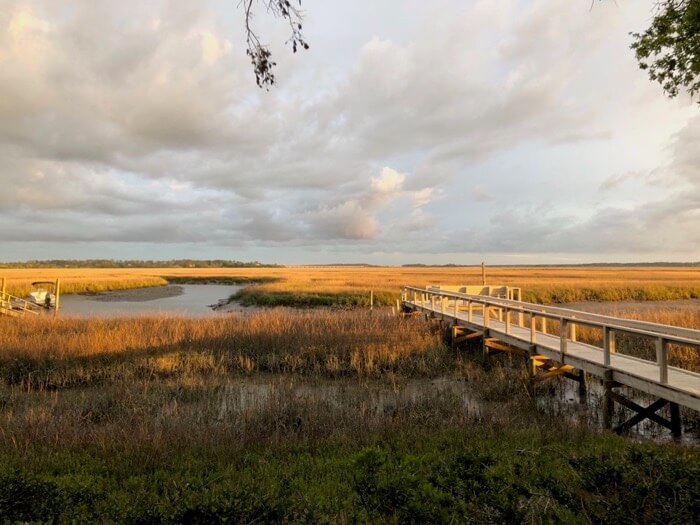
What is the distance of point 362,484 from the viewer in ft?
15.0

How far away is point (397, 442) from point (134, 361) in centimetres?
970

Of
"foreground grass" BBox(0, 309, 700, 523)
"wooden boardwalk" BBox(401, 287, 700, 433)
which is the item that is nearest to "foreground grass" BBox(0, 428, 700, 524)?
"foreground grass" BBox(0, 309, 700, 523)

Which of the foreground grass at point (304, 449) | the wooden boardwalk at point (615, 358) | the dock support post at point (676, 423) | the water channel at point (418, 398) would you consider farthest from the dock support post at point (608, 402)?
the foreground grass at point (304, 449)

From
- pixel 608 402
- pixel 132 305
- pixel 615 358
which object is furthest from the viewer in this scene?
pixel 132 305

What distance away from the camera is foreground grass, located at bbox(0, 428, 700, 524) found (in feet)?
12.6

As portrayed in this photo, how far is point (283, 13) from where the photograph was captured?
14.1 ft

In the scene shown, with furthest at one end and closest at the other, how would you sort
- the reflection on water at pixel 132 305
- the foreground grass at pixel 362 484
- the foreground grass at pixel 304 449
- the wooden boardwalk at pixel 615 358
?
the reflection on water at pixel 132 305
the wooden boardwalk at pixel 615 358
the foreground grass at pixel 304 449
the foreground grass at pixel 362 484

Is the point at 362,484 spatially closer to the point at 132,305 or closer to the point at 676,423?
the point at 676,423

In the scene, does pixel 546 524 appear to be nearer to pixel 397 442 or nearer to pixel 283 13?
pixel 397 442

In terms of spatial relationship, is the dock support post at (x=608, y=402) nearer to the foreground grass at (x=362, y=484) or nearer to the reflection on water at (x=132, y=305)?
the foreground grass at (x=362, y=484)

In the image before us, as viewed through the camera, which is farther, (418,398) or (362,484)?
(418,398)

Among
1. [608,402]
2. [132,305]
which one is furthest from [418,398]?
[132,305]

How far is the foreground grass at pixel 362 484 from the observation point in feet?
12.6

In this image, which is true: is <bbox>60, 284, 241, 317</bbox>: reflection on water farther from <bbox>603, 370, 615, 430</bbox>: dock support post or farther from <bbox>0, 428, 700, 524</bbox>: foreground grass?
<bbox>603, 370, 615, 430</bbox>: dock support post
